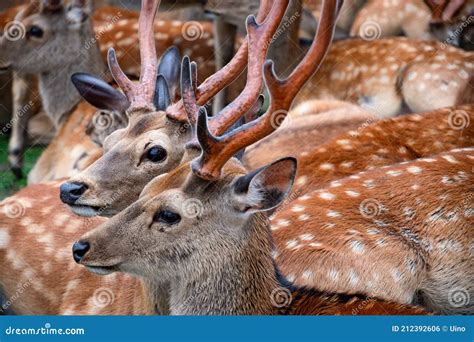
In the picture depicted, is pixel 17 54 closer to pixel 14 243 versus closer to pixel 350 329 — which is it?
pixel 14 243

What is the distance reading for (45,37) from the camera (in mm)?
4113

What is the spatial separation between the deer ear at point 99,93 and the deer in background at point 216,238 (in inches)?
31.0

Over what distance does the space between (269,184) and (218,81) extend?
0.62 meters

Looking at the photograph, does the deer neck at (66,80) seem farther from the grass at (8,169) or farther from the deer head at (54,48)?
the grass at (8,169)

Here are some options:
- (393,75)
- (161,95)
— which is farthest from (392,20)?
(161,95)

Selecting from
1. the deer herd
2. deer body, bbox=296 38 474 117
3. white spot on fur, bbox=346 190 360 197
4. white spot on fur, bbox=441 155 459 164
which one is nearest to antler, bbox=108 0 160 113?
the deer herd

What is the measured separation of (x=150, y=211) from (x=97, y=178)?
0.34 m

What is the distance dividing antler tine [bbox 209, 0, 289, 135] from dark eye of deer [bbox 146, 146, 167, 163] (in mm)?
201

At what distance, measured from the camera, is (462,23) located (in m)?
4.67

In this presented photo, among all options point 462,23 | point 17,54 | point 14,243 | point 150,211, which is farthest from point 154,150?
point 462,23

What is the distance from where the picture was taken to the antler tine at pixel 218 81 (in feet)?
9.89

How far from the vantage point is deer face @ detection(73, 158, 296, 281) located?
2.56 metres

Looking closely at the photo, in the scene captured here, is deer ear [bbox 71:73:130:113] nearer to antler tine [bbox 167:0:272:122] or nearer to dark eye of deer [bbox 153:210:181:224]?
antler tine [bbox 167:0:272:122]

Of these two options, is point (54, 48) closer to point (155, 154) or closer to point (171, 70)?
point (171, 70)
